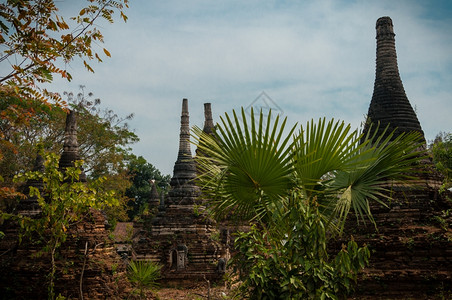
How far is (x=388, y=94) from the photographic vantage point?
12.2 metres

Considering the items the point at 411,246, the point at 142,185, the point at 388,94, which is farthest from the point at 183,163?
the point at 142,185

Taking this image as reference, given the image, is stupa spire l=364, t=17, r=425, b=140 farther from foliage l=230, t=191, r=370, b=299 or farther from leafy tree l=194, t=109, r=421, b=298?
foliage l=230, t=191, r=370, b=299

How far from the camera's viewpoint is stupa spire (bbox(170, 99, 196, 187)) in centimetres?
1886

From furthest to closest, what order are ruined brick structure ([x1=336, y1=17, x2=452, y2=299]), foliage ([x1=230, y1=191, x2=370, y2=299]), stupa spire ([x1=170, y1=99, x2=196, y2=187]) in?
1. stupa spire ([x1=170, y1=99, x2=196, y2=187])
2. ruined brick structure ([x1=336, y1=17, x2=452, y2=299])
3. foliage ([x1=230, y1=191, x2=370, y2=299])

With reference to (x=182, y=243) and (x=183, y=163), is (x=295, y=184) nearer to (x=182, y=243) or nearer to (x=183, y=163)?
(x=182, y=243)

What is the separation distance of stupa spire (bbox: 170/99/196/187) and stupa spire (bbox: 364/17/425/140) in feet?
28.1

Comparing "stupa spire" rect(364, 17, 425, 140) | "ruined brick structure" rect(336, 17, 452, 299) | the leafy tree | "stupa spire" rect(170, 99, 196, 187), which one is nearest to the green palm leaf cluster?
the leafy tree

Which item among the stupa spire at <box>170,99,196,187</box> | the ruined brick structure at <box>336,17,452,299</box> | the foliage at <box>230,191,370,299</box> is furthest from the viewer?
the stupa spire at <box>170,99,196,187</box>

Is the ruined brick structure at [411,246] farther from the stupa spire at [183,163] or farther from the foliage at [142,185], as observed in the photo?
the foliage at [142,185]

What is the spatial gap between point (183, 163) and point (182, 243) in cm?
376

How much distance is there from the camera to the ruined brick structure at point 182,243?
16359 mm

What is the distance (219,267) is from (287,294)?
1092cm

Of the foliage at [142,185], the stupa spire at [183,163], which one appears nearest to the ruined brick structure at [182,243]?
the stupa spire at [183,163]

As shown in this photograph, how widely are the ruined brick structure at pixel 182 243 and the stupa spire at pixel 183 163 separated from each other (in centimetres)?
31
